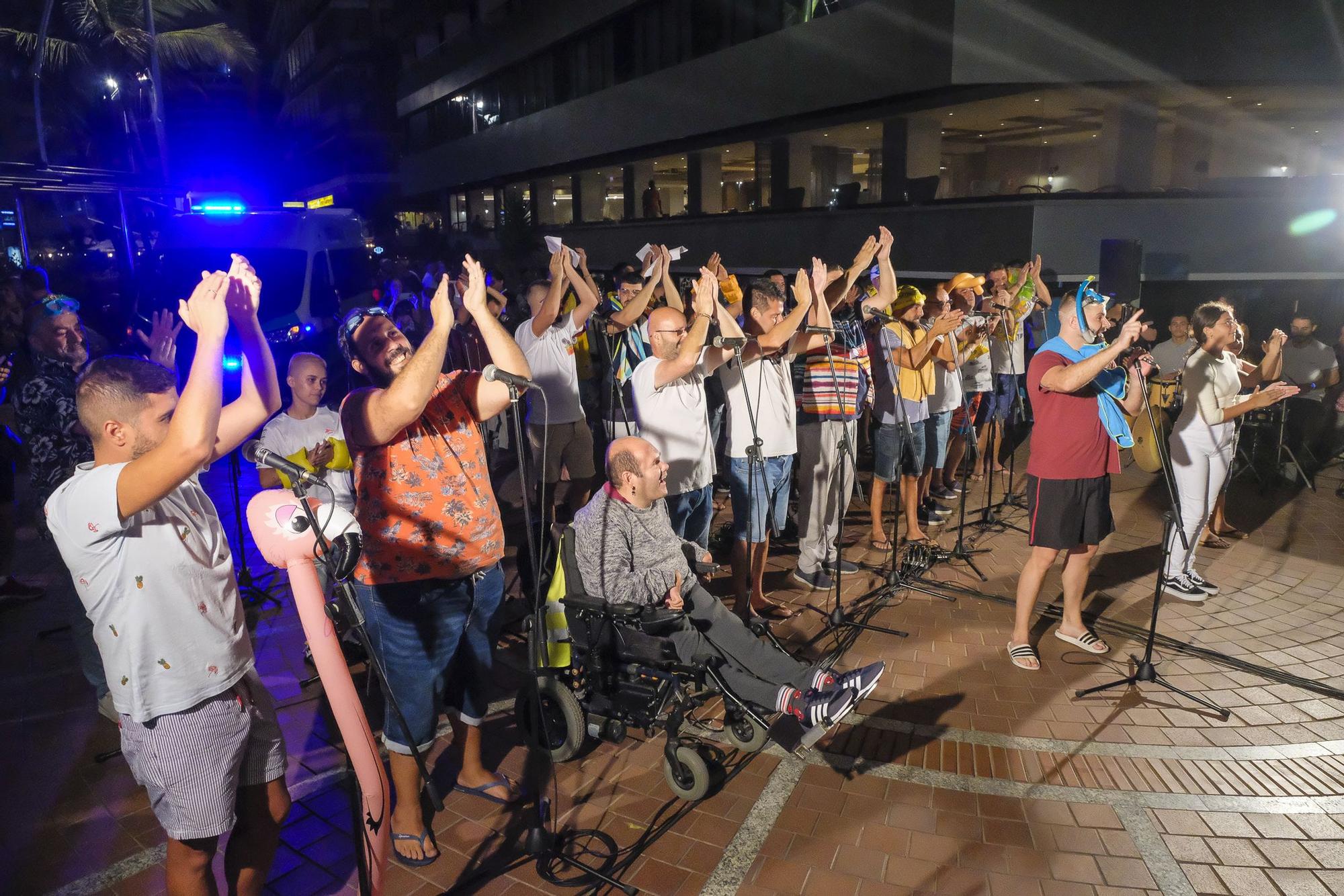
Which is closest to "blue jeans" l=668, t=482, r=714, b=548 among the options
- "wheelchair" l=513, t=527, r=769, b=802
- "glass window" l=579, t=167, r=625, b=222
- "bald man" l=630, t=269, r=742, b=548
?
"bald man" l=630, t=269, r=742, b=548

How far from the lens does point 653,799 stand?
3.91 metres

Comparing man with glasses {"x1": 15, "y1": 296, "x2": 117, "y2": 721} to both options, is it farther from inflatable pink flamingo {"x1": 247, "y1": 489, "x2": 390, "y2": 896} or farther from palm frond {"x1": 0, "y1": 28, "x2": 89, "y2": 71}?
palm frond {"x1": 0, "y1": 28, "x2": 89, "y2": 71}

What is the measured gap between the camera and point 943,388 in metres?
7.63

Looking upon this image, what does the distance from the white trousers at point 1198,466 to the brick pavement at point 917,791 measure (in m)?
0.80

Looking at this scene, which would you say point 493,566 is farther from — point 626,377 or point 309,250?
point 309,250

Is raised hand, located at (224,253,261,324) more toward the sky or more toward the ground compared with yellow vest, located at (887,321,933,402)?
more toward the sky

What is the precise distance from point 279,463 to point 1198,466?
20.3ft

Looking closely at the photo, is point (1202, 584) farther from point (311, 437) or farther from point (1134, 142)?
point (1134, 142)

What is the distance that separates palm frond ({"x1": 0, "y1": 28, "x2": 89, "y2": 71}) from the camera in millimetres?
23438

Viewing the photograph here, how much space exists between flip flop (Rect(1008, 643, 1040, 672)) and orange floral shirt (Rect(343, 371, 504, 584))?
3.46m

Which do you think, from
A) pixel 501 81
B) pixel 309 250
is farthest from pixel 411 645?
pixel 501 81

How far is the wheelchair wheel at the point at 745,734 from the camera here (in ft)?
13.8

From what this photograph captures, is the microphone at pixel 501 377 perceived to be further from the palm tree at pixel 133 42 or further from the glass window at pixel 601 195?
the glass window at pixel 601 195

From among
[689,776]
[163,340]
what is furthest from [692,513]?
[163,340]
